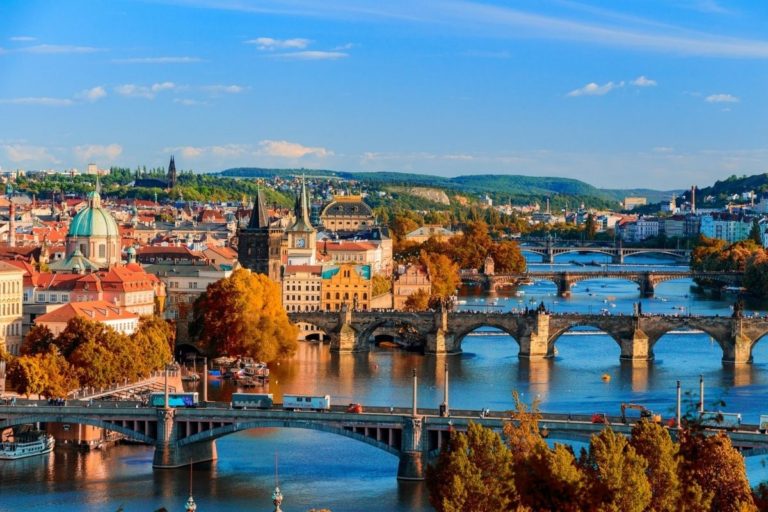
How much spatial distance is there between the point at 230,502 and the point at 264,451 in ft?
22.0

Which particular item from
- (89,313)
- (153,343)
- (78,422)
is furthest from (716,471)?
(89,313)

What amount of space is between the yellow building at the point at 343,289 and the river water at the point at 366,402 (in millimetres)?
6510

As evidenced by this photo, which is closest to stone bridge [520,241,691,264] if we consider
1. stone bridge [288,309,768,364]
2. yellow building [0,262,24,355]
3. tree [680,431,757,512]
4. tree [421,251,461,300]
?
tree [421,251,461,300]

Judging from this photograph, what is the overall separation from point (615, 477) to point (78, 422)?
1820 cm

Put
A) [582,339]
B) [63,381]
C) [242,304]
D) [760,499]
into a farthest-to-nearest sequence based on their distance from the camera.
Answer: [582,339] < [242,304] < [63,381] < [760,499]

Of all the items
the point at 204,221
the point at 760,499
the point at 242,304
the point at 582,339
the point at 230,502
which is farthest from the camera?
the point at 204,221

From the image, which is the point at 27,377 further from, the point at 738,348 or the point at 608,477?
the point at 738,348

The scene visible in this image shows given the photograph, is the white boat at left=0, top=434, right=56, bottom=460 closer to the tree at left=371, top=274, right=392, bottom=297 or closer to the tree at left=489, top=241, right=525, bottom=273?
the tree at left=371, top=274, right=392, bottom=297

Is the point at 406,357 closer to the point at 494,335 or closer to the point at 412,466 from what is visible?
the point at 494,335

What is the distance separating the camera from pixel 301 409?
47938mm

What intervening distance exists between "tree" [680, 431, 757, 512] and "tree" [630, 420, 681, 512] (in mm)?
215

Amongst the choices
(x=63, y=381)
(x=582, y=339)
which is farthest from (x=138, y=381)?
(x=582, y=339)

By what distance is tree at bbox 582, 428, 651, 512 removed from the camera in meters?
33.9

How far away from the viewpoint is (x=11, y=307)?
65875mm
